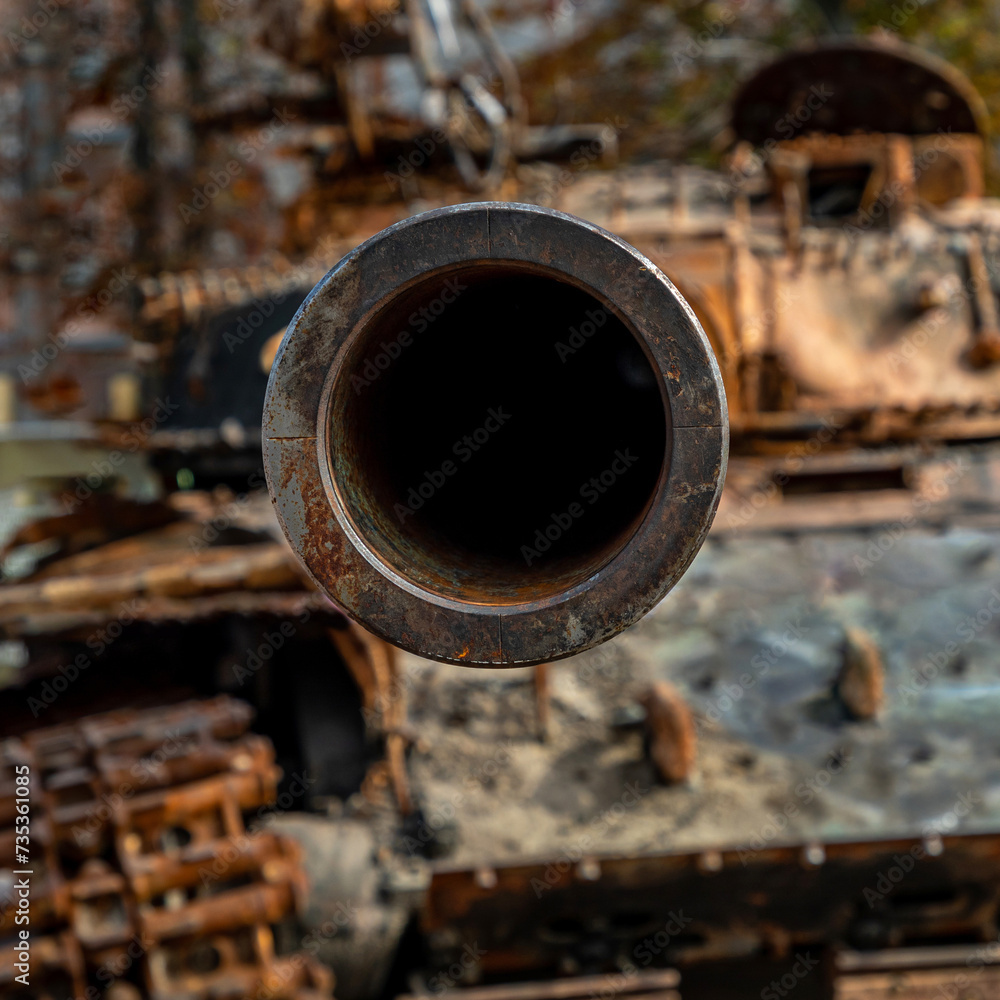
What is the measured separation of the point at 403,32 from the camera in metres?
7.04

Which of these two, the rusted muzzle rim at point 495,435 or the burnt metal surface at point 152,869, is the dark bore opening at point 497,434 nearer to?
the rusted muzzle rim at point 495,435

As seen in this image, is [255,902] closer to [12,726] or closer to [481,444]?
[12,726]

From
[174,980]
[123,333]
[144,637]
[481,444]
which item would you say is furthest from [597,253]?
[123,333]

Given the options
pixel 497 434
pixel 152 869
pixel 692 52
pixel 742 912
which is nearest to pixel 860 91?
pixel 742 912

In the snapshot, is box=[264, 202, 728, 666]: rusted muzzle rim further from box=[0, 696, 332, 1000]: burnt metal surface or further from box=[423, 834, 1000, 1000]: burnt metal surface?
box=[0, 696, 332, 1000]: burnt metal surface

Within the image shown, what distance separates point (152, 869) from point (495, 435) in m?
1.75

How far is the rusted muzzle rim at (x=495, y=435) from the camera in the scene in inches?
72.4

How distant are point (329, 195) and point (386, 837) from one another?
4.17 meters

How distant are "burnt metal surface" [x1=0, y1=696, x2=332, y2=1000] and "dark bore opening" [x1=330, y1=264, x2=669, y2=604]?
Result: 1634 millimetres

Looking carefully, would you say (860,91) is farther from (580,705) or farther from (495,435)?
(495,435)

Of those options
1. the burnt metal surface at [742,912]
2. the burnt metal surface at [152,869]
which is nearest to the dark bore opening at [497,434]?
the burnt metal surface at [742,912]

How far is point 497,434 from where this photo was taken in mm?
2428

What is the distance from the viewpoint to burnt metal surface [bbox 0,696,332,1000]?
337 centimetres

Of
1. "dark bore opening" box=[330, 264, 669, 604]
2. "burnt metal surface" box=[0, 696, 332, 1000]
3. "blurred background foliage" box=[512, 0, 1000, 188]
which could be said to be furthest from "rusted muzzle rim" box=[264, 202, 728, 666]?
"blurred background foliage" box=[512, 0, 1000, 188]
